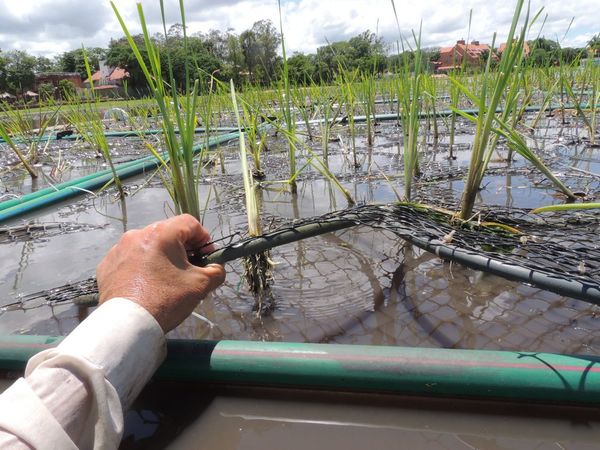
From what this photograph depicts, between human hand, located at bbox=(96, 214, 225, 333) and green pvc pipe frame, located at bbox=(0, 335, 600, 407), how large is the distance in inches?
6.7

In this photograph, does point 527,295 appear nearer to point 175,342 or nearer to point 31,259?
point 175,342

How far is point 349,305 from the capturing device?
1.38 metres

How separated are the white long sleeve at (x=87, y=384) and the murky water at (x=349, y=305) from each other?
0.25 metres

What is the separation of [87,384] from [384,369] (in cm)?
55

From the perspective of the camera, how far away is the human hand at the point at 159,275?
2.63 ft

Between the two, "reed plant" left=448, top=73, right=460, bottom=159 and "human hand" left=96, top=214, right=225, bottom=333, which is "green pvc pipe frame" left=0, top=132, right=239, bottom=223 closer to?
"human hand" left=96, top=214, right=225, bottom=333

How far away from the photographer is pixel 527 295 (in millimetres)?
1335

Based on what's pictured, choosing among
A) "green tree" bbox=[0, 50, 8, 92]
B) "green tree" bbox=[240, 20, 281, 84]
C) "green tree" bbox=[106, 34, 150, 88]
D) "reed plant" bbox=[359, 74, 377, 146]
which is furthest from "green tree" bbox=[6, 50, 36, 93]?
"reed plant" bbox=[359, 74, 377, 146]

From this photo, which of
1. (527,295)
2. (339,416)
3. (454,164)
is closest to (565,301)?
(527,295)

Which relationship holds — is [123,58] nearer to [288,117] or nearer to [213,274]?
[288,117]

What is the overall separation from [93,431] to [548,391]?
0.80 meters

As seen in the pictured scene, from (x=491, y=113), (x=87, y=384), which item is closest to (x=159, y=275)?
(x=87, y=384)

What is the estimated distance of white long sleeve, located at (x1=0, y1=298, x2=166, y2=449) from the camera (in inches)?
22.7

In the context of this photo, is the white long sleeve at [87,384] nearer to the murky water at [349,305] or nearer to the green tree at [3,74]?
the murky water at [349,305]
